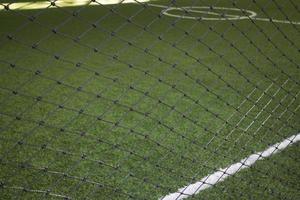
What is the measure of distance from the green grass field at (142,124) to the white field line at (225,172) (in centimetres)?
4

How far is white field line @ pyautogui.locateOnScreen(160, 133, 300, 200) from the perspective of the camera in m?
2.21

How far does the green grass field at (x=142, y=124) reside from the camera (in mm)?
2254

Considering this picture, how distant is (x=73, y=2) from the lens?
9.03 meters

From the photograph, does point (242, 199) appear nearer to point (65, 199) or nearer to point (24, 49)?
point (65, 199)

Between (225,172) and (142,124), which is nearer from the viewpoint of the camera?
(225,172)

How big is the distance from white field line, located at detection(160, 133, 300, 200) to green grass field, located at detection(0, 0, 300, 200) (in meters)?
0.04

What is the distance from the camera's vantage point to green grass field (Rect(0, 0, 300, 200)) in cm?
225

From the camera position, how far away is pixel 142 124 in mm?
3057

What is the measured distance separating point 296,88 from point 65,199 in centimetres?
247

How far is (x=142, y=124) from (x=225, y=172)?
3.01ft

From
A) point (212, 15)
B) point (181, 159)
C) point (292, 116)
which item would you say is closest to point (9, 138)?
point (181, 159)

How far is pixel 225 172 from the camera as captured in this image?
7.60 feet

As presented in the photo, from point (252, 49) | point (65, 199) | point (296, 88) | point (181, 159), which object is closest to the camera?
point (65, 199)

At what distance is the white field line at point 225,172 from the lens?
2211 mm
